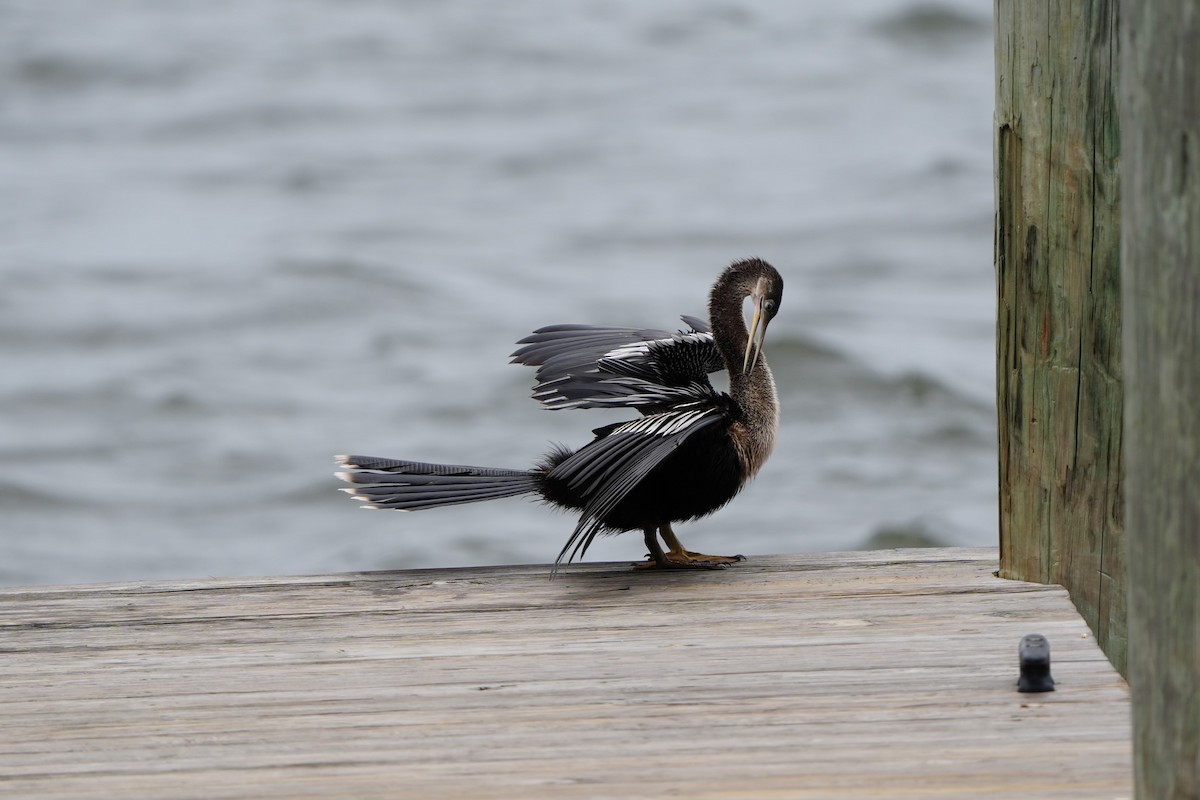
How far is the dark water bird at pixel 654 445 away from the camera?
12.2ft

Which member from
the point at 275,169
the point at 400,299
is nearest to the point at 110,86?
the point at 275,169

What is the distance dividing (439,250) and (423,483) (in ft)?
32.3

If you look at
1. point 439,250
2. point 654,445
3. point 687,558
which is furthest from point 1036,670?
point 439,250

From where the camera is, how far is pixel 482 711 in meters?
2.88

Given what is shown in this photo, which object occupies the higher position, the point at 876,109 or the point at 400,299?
the point at 876,109

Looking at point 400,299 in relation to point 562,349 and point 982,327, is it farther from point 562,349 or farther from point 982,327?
point 562,349

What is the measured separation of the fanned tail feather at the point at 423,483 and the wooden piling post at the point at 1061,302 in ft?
4.02

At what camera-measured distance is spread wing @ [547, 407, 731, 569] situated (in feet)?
11.7

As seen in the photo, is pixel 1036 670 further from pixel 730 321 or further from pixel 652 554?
pixel 730 321

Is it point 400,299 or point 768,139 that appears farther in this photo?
point 768,139

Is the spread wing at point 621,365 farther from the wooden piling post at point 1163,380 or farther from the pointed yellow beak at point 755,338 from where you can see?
the wooden piling post at point 1163,380

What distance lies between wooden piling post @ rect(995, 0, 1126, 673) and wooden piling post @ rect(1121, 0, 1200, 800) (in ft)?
4.21

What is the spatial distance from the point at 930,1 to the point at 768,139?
3.89 metres

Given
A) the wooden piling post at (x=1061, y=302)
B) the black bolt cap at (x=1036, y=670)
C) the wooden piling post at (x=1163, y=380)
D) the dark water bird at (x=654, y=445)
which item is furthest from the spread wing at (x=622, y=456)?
the wooden piling post at (x=1163, y=380)
